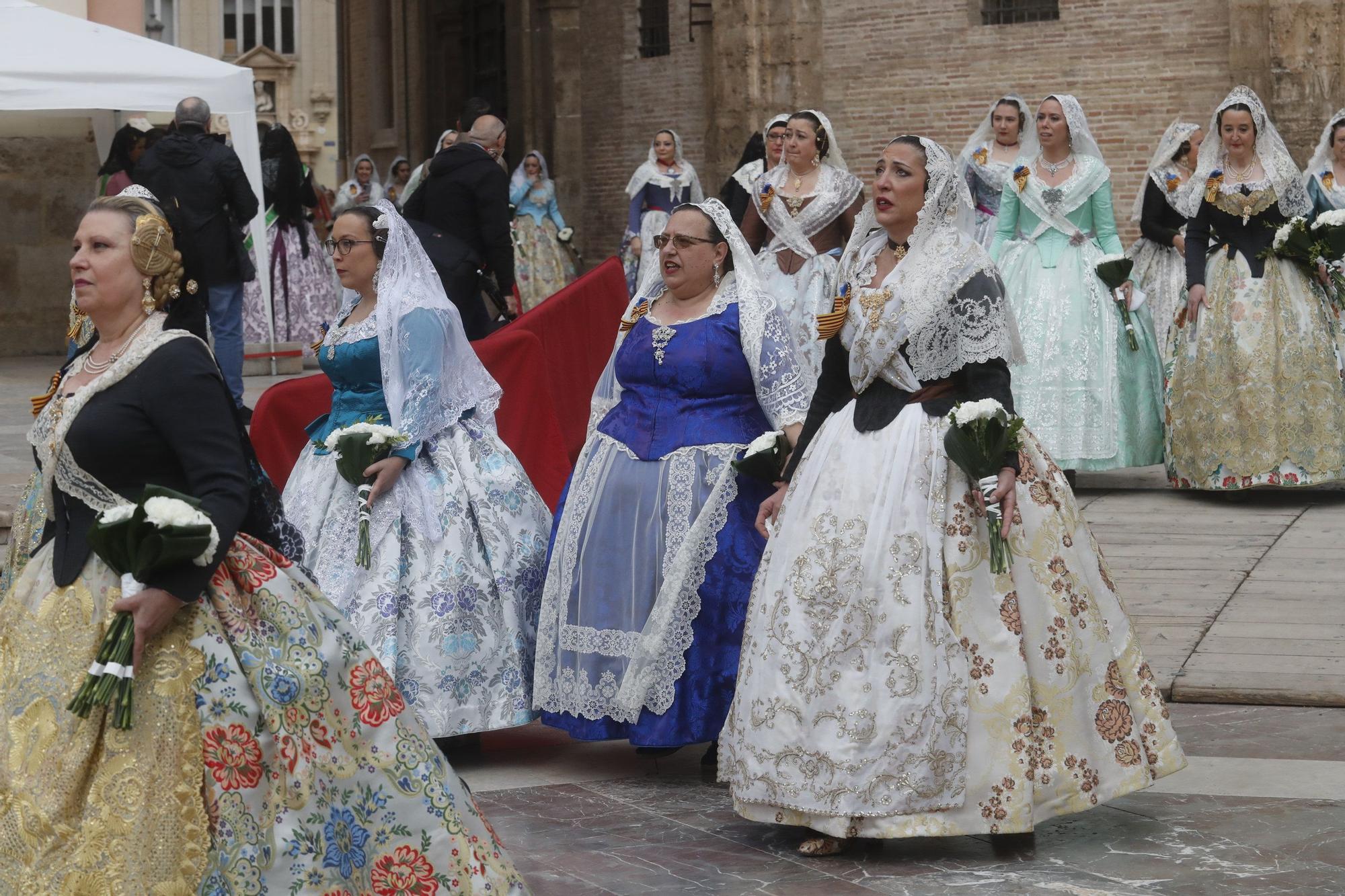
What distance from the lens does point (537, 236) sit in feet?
72.8

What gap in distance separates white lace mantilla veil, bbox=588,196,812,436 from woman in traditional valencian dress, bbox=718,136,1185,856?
0.63m

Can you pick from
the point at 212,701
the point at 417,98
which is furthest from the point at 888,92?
the point at 212,701

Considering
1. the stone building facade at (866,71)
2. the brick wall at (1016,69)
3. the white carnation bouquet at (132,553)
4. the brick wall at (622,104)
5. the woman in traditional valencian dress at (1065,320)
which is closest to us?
the white carnation bouquet at (132,553)

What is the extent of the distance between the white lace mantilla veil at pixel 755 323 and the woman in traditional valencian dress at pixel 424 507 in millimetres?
425

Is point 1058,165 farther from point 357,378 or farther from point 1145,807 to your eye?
point 1145,807

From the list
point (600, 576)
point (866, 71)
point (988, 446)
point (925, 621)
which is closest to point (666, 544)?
point (600, 576)

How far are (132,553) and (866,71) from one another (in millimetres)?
18800

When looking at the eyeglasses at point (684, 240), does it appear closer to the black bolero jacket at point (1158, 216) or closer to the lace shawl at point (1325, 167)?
the lace shawl at point (1325, 167)

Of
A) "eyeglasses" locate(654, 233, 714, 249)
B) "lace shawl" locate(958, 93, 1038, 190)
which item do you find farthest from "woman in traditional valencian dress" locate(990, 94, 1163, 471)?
"eyeglasses" locate(654, 233, 714, 249)

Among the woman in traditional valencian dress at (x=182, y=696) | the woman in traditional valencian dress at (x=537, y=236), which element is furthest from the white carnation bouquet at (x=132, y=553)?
the woman in traditional valencian dress at (x=537, y=236)

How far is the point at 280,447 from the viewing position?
7.60 metres

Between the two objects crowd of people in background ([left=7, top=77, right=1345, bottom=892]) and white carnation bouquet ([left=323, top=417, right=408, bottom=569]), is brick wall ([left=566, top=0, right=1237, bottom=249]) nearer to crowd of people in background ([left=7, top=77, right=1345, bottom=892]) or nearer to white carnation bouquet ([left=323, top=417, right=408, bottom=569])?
crowd of people in background ([left=7, top=77, right=1345, bottom=892])

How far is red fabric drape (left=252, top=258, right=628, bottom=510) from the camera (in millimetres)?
7598

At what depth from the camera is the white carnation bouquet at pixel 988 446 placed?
5.24 meters
